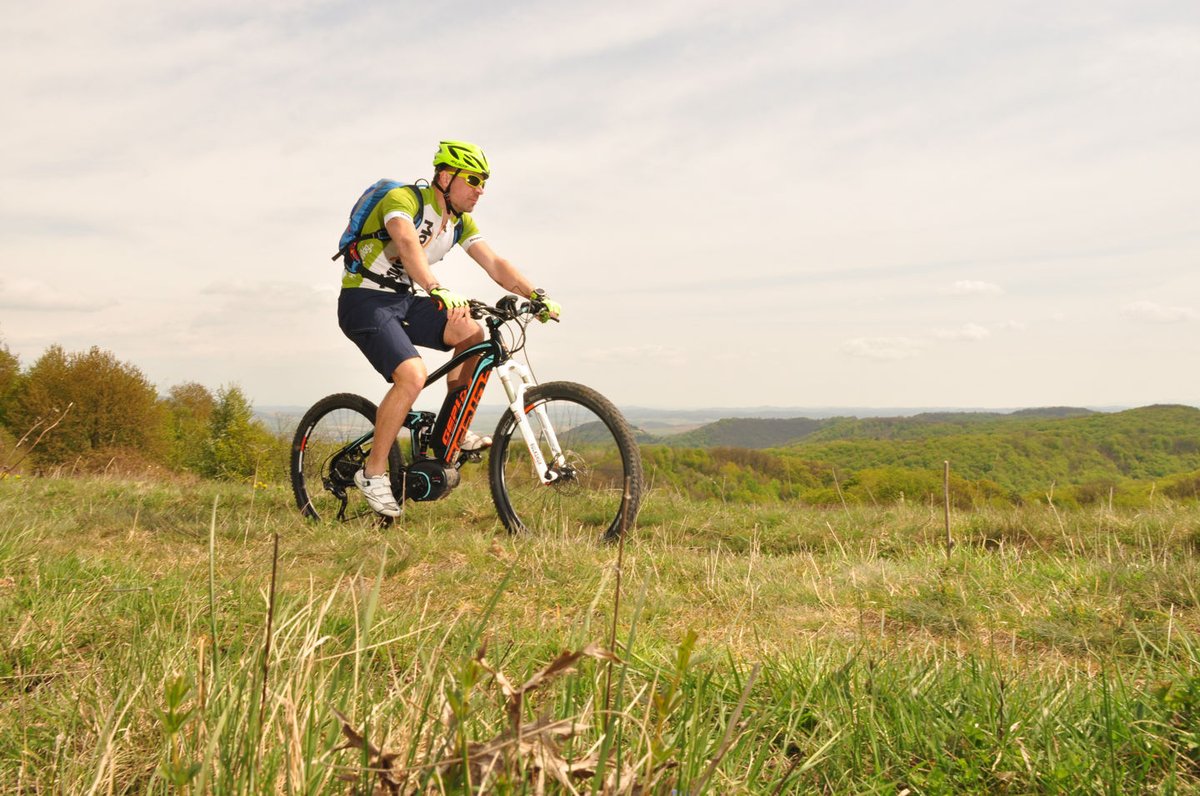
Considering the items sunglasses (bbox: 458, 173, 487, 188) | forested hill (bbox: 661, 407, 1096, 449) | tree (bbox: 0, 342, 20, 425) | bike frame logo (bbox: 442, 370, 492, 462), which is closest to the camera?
sunglasses (bbox: 458, 173, 487, 188)

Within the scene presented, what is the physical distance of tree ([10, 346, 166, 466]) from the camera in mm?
45062

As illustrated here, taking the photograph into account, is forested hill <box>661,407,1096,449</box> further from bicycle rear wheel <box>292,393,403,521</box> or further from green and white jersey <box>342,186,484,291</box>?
green and white jersey <box>342,186,484,291</box>

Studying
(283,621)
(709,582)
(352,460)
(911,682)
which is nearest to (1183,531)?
(709,582)

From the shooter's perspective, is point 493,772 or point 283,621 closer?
point 493,772

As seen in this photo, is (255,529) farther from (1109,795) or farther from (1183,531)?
(1183,531)

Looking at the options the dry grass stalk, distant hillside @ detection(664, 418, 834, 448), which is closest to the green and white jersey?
the dry grass stalk

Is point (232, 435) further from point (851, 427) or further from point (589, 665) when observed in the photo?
point (851, 427)

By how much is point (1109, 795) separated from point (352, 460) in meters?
5.67

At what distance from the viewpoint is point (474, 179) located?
5.19 m

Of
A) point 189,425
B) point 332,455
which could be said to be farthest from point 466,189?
point 189,425

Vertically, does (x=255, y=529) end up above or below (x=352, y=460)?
below

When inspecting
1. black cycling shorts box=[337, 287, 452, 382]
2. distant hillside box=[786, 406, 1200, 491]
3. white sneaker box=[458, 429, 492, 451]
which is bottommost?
distant hillside box=[786, 406, 1200, 491]

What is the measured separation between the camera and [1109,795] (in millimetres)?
1463

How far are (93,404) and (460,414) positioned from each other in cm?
4983
